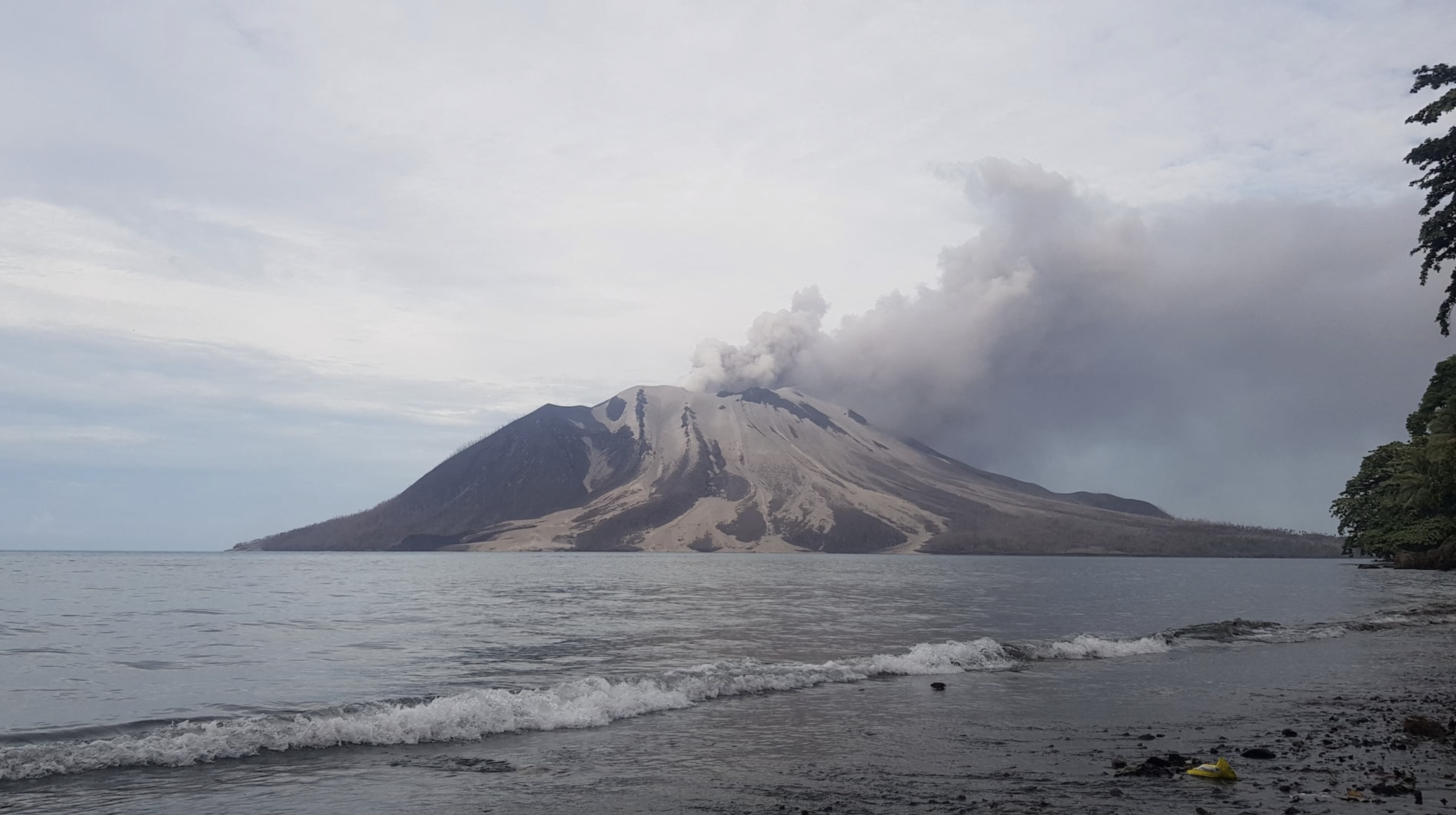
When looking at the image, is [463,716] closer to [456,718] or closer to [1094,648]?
[456,718]

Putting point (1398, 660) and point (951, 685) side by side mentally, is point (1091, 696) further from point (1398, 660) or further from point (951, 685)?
point (1398, 660)

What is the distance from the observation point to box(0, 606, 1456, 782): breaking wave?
16.1 metres

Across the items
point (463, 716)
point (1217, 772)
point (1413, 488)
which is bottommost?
point (463, 716)

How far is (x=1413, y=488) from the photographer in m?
91.6

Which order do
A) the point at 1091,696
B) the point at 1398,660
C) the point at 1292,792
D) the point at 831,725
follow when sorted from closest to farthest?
1. the point at 1292,792
2. the point at 831,725
3. the point at 1091,696
4. the point at 1398,660

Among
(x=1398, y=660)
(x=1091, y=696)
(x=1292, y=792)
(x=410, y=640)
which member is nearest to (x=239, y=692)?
(x=410, y=640)

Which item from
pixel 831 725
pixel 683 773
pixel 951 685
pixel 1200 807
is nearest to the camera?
pixel 1200 807

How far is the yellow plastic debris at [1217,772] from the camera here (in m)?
13.6

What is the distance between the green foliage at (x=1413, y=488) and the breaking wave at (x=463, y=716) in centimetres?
5903

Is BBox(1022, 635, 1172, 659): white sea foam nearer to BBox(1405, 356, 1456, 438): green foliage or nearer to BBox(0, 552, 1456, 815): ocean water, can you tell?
BBox(0, 552, 1456, 815): ocean water

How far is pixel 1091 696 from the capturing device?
73.6ft

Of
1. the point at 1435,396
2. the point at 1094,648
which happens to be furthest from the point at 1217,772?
the point at 1435,396

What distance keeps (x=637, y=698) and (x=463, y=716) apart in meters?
4.23

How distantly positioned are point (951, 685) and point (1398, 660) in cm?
1532
